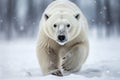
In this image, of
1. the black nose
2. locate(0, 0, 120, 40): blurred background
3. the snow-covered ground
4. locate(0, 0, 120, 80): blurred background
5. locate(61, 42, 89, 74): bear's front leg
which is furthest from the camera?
locate(0, 0, 120, 40): blurred background

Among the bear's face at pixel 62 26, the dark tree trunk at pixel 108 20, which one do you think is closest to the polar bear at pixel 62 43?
the bear's face at pixel 62 26

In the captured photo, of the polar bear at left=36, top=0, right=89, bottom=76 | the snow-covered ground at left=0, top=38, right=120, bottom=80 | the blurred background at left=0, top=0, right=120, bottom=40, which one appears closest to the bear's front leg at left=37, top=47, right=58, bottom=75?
the polar bear at left=36, top=0, right=89, bottom=76

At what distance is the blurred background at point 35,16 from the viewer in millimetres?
2047

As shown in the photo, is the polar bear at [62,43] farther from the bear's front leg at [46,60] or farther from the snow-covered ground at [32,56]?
the snow-covered ground at [32,56]

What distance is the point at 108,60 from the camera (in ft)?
6.26

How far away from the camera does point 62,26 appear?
1546 mm

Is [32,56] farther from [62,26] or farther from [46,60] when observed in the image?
[62,26]

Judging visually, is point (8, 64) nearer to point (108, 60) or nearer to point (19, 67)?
point (19, 67)

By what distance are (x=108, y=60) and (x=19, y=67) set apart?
419 mm

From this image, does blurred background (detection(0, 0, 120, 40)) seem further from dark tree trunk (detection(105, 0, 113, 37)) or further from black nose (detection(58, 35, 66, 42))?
black nose (detection(58, 35, 66, 42))

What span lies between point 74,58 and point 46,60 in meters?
0.13

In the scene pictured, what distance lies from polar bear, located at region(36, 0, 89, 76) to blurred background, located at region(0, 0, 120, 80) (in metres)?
0.17

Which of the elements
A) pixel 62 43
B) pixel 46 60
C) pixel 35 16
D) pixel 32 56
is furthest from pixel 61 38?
pixel 35 16

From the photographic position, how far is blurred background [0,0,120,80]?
6.33 feet
